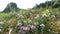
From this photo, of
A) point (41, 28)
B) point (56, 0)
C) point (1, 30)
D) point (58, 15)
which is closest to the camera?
point (41, 28)

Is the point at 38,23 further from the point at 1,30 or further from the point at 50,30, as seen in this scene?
the point at 1,30

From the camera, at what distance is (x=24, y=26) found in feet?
11.5

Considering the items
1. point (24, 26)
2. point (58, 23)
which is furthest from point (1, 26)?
point (58, 23)

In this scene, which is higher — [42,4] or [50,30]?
[42,4]

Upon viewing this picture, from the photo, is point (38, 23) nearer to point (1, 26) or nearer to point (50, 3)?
point (1, 26)

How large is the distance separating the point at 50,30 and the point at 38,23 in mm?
232

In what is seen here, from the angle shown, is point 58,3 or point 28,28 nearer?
point 28,28

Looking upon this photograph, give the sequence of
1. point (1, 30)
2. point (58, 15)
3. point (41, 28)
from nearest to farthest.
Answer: point (41, 28) → point (1, 30) → point (58, 15)

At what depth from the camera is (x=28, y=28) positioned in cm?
337

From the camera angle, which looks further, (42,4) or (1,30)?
(42,4)

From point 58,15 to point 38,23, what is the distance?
771 millimetres

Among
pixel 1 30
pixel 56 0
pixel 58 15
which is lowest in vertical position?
pixel 1 30

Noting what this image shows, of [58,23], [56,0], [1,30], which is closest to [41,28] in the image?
[58,23]

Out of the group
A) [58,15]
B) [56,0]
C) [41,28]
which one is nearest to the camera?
[41,28]
